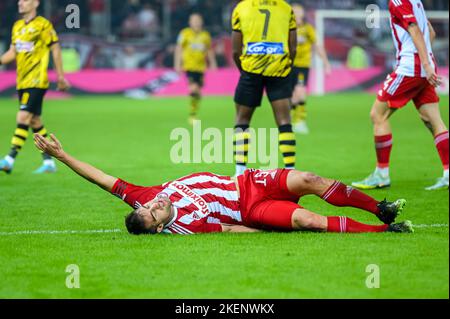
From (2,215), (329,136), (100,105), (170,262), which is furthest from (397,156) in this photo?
(100,105)

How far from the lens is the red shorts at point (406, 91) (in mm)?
9945

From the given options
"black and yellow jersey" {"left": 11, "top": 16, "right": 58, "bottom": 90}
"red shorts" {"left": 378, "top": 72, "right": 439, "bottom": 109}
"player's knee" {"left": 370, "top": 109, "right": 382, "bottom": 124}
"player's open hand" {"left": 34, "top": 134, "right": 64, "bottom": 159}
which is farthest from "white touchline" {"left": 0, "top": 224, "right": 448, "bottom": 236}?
"black and yellow jersey" {"left": 11, "top": 16, "right": 58, "bottom": 90}

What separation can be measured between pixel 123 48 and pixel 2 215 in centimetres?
2192

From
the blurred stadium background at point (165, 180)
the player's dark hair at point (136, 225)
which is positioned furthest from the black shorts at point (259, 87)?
the player's dark hair at point (136, 225)

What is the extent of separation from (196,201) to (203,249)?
56 centimetres

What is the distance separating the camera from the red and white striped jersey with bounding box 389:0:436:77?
967 cm

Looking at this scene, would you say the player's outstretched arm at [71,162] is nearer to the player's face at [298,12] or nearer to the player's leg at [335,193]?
the player's leg at [335,193]

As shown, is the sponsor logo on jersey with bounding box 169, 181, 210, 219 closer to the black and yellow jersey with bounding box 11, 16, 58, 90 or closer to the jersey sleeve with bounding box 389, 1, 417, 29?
the jersey sleeve with bounding box 389, 1, 417, 29

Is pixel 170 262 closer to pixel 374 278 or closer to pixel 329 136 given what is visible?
pixel 374 278

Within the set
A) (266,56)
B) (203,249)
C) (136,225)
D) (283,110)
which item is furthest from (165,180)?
(203,249)

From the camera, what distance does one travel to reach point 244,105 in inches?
421

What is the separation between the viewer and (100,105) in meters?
26.3

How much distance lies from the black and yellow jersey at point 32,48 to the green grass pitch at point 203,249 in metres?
1.26
